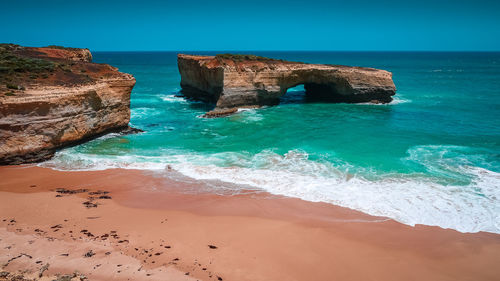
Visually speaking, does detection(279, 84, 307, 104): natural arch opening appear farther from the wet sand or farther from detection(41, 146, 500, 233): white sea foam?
the wet sand

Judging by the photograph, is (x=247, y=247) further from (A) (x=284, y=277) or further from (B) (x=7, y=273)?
(B) (x=7, y=273)

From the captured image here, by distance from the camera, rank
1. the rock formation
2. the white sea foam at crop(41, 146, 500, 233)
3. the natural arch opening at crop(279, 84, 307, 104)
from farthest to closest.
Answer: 1. the natural arch opening at crop(279, 84, 307, 104)
2. the rock formation
3. the white sea foam at crop(41, 146, 500, 233)

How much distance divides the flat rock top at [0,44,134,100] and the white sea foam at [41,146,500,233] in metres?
3.42

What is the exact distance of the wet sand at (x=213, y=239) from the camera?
24.3 feet

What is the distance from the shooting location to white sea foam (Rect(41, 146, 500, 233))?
1034 cm

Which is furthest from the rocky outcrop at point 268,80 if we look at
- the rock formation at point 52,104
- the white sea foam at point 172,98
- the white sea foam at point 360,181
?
the white sea foam at point 360,181

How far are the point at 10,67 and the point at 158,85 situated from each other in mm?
28343

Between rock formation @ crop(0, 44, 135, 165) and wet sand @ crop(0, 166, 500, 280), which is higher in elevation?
rock formation @ crop(0, 44, 135, 165)

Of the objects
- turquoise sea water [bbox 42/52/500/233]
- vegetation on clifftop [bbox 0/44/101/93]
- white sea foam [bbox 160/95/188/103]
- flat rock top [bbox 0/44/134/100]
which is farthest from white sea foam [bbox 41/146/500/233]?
white sea foam [bbox 160/95/188/103]

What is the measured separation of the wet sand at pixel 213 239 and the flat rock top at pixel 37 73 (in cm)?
482

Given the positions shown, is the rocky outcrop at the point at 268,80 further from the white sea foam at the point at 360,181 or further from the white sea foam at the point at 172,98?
the white sea foam at the point at 360,181

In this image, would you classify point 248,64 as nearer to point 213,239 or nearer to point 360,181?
point 360,181

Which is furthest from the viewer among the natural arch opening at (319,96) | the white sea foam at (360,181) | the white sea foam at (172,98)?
the white sea foam at (172,98)

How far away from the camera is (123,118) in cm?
1934
